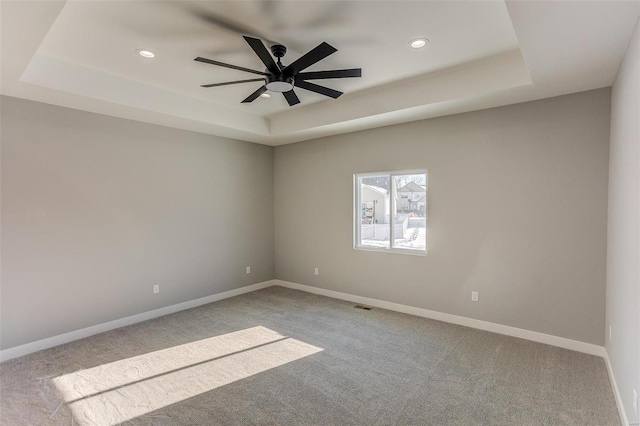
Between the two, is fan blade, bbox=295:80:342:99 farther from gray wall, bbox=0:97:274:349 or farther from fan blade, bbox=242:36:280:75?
gray wall, bbox=0:97:274:349

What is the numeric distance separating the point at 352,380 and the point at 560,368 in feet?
6.39

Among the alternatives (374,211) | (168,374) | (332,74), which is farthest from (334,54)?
(168,374)

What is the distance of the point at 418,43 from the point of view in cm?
282

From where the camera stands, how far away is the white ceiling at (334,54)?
7.19ft

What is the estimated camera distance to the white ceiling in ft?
7.19

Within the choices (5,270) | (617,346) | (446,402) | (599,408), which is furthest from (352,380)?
(5,270)

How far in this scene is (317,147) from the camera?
219 inches

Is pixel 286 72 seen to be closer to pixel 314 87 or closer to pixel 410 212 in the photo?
pixel 314 87

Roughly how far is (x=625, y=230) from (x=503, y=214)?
149 cm

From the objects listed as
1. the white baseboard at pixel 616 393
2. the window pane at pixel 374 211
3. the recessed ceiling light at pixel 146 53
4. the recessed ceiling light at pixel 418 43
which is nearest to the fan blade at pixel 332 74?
the recessed ceiling light at pixel 418 43

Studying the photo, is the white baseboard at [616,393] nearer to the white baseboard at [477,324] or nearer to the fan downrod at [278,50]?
the white baseboard at [477,324]

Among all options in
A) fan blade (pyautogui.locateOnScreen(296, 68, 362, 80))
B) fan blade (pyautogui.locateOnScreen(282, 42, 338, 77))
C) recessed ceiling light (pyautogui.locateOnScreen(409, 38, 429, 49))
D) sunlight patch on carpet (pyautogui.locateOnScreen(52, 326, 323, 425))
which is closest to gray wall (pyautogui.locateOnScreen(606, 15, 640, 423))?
recessed ceiling light (pyautogui.locateOnScreen(409, 38, 429, 49))

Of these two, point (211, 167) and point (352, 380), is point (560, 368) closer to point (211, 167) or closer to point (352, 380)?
point (352, 380)

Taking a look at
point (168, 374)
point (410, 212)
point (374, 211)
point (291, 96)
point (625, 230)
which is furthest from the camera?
point (374, 211)
